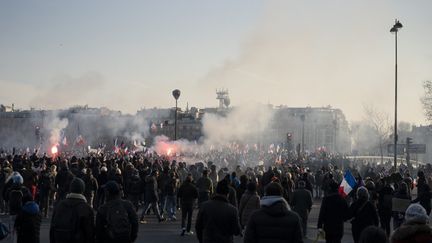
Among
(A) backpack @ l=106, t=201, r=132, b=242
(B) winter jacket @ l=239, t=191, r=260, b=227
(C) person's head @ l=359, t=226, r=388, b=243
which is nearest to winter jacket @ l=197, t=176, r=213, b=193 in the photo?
(B) winter jacket @ l=239, t=191, r=260, b=227

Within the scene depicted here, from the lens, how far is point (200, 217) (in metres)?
8.60

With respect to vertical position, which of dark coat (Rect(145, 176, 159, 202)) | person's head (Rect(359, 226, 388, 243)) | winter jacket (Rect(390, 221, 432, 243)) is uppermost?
winter jacket (Rect(390, 221, 432, 243))

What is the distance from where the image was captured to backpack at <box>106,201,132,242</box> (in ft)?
25.3

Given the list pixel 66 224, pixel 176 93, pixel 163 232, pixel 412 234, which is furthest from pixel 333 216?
pixel 176 93

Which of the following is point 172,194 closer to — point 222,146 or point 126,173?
point 126,173

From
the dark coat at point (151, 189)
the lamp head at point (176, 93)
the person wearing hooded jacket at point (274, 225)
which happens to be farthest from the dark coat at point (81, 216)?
the lamp head at point (176, 93)

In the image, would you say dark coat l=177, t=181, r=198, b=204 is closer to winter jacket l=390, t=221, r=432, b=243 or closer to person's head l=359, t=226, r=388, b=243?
person's head l=359, t=226, r=388, b=243

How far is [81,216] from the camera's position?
767cm

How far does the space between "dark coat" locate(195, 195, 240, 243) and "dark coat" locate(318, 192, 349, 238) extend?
10.3 ft

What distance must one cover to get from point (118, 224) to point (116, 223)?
0.03 metres

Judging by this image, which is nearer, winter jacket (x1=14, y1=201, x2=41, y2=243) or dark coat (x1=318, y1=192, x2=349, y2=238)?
winter jacket (x1=14, y1=201, x2=41, y2=243)

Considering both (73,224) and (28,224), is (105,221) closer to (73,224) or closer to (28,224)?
(73,224)

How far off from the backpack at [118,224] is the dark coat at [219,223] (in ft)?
4.13

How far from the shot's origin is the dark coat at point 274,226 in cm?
648
